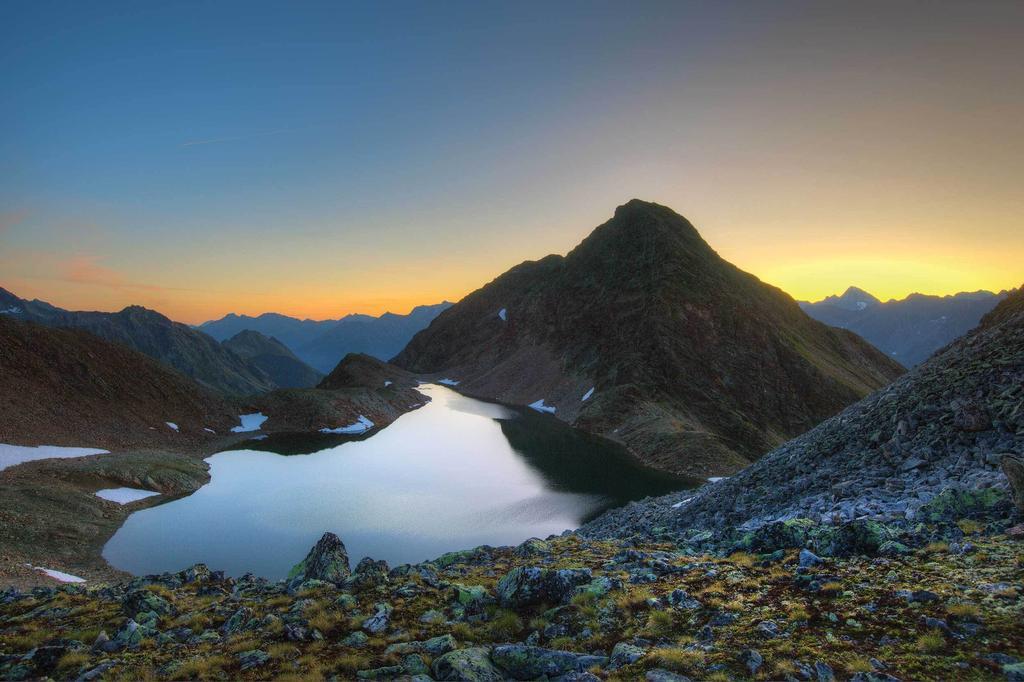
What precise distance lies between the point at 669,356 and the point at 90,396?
103 metres

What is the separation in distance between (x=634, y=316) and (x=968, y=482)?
112m

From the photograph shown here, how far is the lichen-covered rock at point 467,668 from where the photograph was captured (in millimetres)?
10633

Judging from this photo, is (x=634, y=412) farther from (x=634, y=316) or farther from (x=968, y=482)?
(x=968, y=482)

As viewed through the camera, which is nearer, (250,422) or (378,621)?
(378,621)

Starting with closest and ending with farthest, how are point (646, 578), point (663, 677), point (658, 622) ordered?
point (663, 677)
point (658, 622)
point (646, 578)

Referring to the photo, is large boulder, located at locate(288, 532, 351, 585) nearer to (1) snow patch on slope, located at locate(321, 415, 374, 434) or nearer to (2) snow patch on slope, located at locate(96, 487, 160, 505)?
(2) snow patch on slope, located at locate(96, 487, 160, 505)

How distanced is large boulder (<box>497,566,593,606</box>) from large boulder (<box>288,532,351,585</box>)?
7918 millimetres

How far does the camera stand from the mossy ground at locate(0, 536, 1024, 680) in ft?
33.2

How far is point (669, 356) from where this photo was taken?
108 meters

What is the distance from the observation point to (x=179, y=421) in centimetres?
7700

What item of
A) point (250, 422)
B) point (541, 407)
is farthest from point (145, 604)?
point (541, 407)

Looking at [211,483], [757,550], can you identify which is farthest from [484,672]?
[211,483]

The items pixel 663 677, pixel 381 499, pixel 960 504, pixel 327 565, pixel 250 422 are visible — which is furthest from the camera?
pixel 250 422

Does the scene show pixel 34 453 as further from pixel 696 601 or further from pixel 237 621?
pixel 696 601
